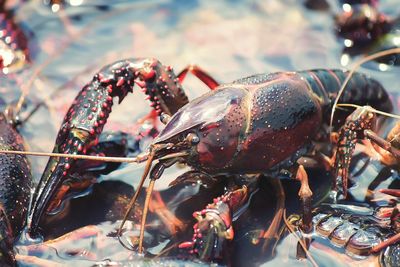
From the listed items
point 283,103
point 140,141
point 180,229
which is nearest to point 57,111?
point 140,141

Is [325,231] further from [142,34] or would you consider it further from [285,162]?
[142,34]

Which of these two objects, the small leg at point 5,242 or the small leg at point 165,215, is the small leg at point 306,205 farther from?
the small leg at point 5,242

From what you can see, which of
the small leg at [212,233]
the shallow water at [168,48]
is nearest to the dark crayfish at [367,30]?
the shallow water at [168,48]

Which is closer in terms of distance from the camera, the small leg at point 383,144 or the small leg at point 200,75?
the small leg at point 383,144

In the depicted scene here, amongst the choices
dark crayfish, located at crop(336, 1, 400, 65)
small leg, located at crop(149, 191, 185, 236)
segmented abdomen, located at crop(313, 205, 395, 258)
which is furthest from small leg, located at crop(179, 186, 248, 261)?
dark crayfish, located at crop(336, 1, 400, 65)

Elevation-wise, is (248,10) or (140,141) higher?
(248,10)

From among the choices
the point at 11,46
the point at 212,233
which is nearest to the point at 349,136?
the point at 212,233

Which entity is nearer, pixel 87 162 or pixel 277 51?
pixel 87 162
